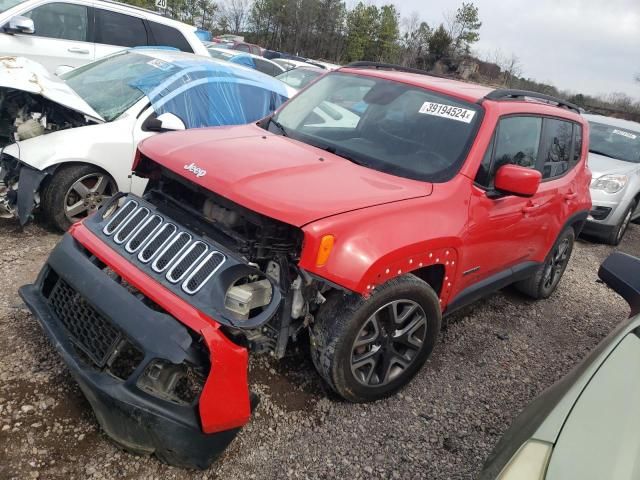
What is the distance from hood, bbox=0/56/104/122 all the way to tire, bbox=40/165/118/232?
0.49m

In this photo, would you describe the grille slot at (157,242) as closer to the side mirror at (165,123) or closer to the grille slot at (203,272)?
the grille slot at (203,272)

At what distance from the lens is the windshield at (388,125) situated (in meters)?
3.05

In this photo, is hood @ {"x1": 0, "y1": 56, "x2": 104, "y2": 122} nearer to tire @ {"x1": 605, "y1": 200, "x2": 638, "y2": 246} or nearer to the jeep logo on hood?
the jeep logo on hood

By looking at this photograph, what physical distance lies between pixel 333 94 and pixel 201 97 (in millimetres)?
1772

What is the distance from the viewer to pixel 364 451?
2584 mm

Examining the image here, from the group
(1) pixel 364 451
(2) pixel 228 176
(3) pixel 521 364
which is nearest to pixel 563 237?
(3) pixel 521 364

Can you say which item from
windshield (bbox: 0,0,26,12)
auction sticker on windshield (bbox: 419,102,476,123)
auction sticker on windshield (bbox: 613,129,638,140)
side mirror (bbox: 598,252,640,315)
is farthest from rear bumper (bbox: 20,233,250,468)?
auction sticker on windshield (bbox: 613,129,638,140)

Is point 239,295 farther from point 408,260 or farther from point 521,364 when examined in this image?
point 521,364

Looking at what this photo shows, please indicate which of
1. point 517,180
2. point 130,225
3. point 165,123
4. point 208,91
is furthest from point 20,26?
point 517,180

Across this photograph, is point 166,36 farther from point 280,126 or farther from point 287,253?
point 287,253

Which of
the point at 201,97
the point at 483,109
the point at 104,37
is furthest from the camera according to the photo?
the point at 104,37

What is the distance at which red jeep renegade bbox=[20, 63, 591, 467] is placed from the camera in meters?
2.14

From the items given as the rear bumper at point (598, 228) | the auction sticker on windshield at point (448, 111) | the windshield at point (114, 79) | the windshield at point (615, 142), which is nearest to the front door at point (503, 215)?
the auction sticker on windshield at point (448, 111)

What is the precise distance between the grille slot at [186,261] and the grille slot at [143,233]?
0.91 feet
